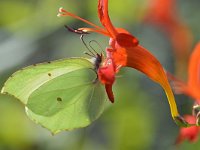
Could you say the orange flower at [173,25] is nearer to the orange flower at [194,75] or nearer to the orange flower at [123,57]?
the orange flower at [194,75]

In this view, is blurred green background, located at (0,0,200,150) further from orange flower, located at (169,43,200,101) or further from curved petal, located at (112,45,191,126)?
curved petal, located at (112,45,191,126)

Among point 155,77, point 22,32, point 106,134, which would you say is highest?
point 155,77

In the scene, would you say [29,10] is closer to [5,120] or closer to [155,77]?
[5,120]

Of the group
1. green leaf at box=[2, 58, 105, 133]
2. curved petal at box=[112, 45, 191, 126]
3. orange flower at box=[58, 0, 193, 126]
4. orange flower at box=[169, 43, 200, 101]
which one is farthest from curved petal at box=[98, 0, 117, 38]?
orange flower at box=[169, 43, 200, 101]

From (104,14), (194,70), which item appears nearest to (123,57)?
(104,14)

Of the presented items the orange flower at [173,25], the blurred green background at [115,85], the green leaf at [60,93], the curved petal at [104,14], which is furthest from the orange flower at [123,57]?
the orange flower at [173,25]

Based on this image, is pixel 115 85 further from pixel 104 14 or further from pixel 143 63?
pixel 104 14

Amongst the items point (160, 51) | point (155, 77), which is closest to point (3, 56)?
point (160, 51)
